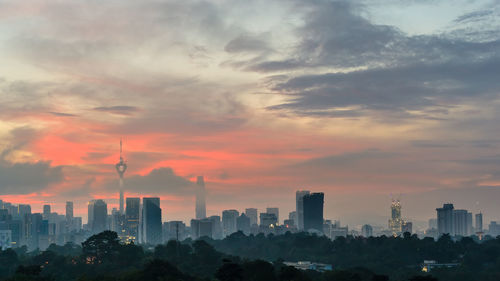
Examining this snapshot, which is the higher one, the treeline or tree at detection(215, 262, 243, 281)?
tree at detection(215, 262, 243, 281)

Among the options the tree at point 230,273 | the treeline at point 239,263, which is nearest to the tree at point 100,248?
the treeline at point 239,263

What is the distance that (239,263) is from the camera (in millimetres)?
134375

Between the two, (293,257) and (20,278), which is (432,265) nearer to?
(293,257)

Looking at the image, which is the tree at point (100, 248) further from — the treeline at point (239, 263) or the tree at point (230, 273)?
the tree at point (230, 273)

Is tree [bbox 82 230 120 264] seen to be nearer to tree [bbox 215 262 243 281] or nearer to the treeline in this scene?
the treeline

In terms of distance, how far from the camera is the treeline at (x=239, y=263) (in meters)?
101

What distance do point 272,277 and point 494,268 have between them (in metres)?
72.7

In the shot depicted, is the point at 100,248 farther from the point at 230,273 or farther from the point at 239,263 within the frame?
the point at 230,273

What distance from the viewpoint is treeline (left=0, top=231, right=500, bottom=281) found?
100875mm

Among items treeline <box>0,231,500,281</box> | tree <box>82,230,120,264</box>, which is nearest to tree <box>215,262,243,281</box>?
treeline <box>0,231,500,281</box>

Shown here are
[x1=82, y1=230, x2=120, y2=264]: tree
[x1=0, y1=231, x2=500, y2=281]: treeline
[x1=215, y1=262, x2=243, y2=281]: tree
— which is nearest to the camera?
[x1=215, y1=262, x2=243, y2=281]: tree

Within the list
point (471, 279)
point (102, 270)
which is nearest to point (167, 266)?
point (102, 270)

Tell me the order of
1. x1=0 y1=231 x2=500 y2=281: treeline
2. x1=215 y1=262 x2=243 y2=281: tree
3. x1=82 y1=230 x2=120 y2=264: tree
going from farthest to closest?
x1=82 y1=230 x2=120 y2=264: tree, x1=0 y1=231 x2=500 y2=281: treeline, x1=215 y1=262 x2=243 y2=281: tree

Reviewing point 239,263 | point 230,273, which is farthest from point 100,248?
point 230,273
